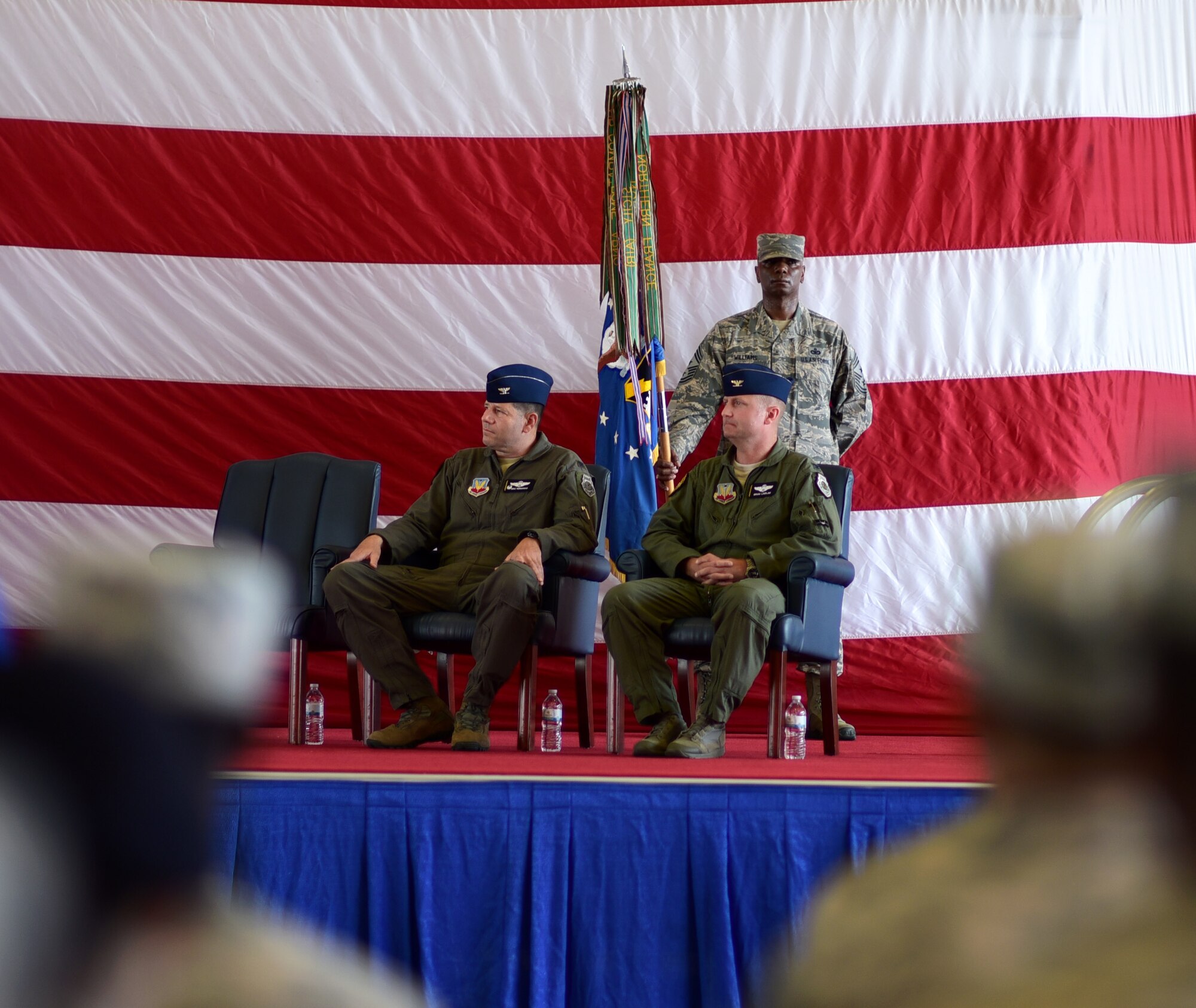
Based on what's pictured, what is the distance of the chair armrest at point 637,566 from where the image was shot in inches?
142

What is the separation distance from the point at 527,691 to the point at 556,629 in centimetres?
18

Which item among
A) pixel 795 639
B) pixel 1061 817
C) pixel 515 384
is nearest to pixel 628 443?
pixel 515 384

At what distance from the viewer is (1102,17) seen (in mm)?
4285

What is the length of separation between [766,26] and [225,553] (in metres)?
4.34

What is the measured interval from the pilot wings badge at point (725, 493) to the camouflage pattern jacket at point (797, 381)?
35cm

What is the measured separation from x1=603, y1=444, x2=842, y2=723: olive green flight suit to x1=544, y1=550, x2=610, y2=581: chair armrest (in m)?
0.14

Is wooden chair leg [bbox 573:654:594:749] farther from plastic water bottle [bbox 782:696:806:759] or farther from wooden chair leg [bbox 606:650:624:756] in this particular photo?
plastic water bottle [bbox 782:696:806:759]

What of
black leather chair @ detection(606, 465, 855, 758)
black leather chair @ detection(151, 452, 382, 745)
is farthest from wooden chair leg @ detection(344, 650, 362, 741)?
black leather chair @ detection(606, 465, 855, 758)

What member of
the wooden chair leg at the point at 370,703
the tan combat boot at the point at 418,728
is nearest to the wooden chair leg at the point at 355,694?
the wooden chair leg at the point at 370,703

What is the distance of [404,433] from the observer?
4.39 metres

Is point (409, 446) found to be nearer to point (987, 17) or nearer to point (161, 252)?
point (161, 252)

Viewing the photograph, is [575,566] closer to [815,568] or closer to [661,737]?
[661,737]

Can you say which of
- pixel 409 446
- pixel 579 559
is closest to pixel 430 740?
pixel 579 559

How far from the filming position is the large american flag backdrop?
429cm
